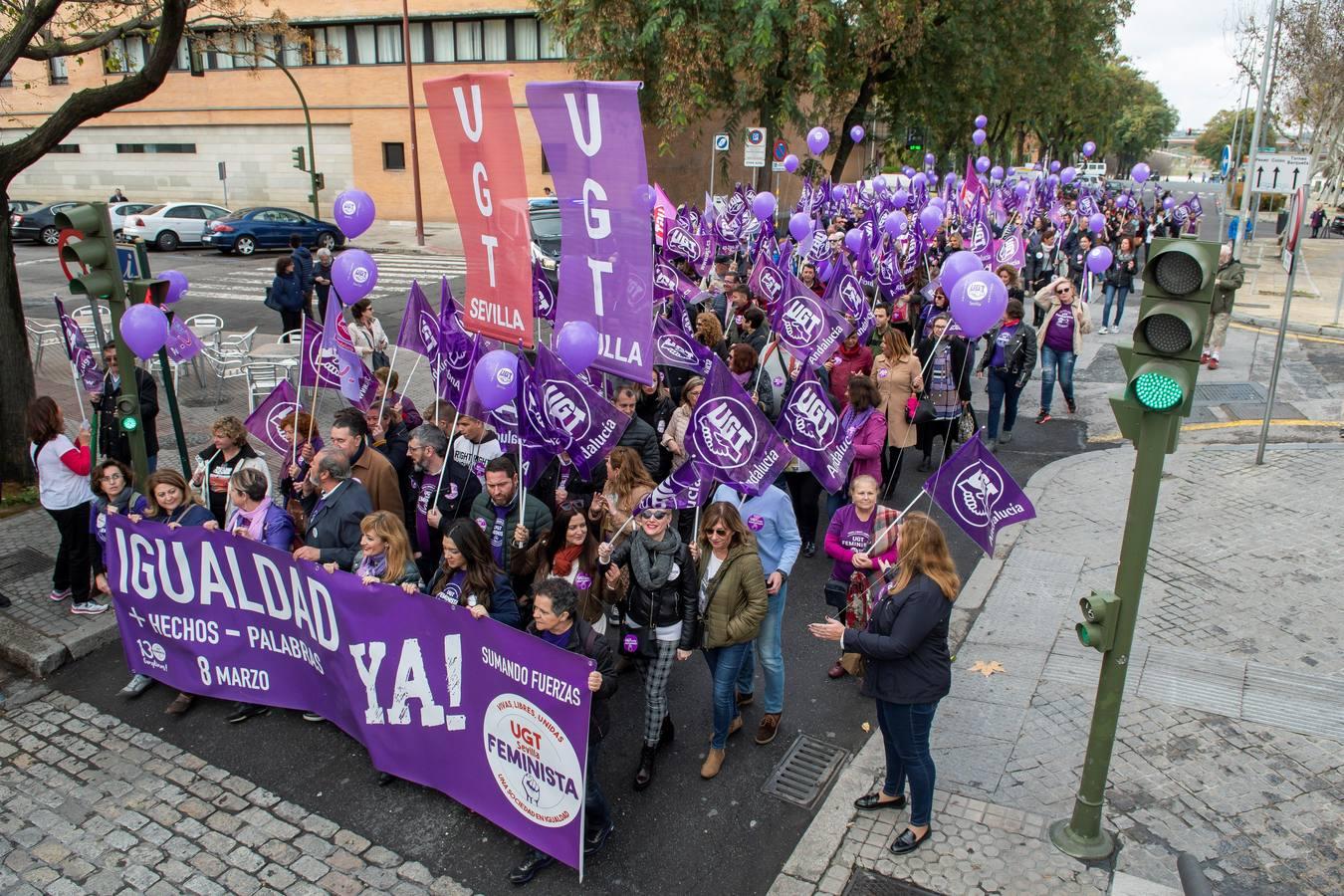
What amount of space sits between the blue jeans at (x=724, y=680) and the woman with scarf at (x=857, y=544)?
67 cm

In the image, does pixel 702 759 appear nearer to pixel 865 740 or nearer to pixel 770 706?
pixel 770 706

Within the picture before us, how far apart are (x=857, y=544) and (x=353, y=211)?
20.8 feet

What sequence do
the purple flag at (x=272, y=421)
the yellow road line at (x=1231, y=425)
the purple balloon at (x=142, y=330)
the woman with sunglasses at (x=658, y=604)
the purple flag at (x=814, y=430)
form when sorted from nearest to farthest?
the woman with sunglasses at (x=658, y=604), the purple balloon at (x=142, y=330), the purple flag at (x=814, y=430), the purple flag at (x=272, y=421), the yellow road line at (x=1231, y=425)

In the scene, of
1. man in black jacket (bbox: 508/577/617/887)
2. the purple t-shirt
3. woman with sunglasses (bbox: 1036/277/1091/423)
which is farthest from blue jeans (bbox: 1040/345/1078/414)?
man in black jacket (bbox: 508/577/617/887)

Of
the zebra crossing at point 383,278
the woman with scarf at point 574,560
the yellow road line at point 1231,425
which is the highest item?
the woman with scarf at point 574,560

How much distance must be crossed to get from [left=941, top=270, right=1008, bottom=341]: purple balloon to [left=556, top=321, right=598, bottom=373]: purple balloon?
3.40 meters

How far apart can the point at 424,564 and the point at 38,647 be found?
2.77 meters

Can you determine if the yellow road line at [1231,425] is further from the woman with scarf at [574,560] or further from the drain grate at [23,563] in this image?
the drain grate at [23,563]

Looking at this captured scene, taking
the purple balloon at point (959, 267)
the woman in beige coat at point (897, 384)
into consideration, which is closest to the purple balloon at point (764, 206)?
the purple balloon at point (959, 267)

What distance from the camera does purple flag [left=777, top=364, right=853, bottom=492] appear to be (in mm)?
7234

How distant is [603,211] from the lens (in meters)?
6.36

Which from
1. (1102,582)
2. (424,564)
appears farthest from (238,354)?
(1102,582)

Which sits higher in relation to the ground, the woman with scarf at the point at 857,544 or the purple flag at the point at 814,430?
the purple flag at the point at 814,430

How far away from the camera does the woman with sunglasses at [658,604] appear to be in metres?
5.33
